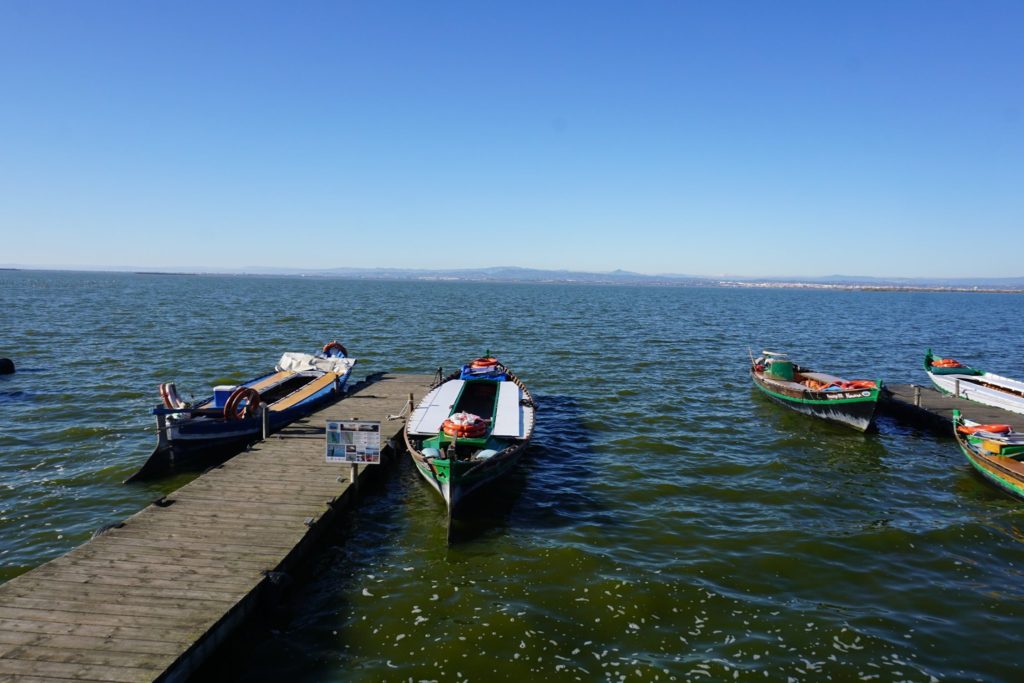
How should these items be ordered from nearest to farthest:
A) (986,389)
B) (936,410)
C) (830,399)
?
1. (830,399)
2. (936,410)
3. (986,389)

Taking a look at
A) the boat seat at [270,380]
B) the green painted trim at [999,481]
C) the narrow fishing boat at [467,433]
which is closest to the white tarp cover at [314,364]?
the boat seat at [270,380]

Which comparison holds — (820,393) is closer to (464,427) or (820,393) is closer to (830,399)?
(830,399)

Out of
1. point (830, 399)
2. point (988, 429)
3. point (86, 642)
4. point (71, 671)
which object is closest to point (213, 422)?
point (86, 642)

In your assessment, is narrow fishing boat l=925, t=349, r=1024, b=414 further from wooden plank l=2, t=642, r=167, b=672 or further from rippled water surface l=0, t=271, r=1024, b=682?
wooden plank l=2, t=642, r=167, b=672

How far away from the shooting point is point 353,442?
54.5 feet

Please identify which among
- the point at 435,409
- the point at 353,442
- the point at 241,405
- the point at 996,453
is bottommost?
the point at 996,453

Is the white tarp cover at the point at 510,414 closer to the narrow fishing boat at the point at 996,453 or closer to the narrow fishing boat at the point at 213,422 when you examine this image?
the narrow fishing boat at the point at 213,422

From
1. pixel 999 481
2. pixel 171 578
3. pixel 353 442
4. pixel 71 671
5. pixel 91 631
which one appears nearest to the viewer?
pixel 71 671

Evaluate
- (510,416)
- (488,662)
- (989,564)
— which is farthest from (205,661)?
(989,564)

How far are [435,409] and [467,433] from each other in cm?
416

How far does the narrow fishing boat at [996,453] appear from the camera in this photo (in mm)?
19234

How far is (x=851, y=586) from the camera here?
46.8ft

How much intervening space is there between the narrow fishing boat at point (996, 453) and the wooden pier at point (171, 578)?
861 inches

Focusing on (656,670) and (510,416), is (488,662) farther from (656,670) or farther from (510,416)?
(510,416)
